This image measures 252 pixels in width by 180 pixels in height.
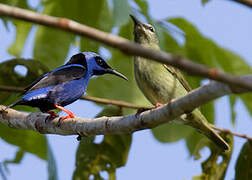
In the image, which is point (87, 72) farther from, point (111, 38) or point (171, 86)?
point (111, 38)

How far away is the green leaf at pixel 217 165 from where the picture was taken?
4.62 meters

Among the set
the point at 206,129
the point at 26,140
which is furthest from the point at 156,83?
the point at 26,140

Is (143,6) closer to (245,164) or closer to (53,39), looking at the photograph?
(53,39)

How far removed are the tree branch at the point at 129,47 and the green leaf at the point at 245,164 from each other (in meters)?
2.66

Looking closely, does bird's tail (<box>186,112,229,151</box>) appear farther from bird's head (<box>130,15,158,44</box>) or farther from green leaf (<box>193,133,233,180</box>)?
bird's head (<box>130,15,158,44</box>)

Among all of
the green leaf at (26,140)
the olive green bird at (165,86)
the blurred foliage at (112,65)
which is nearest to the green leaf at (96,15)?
the blurred foliage at (112,65)

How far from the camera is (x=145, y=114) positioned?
331 cm

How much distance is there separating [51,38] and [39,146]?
112 cm

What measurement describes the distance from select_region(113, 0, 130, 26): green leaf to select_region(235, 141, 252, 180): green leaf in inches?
64.9

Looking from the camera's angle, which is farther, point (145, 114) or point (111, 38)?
point (145, 114)

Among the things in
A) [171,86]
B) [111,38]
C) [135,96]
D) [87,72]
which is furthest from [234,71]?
[111,38]

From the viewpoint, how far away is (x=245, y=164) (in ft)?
14.7

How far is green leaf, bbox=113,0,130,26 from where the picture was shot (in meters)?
3.66

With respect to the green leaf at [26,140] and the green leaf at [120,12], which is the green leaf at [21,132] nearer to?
the green leaf at [26,140]
